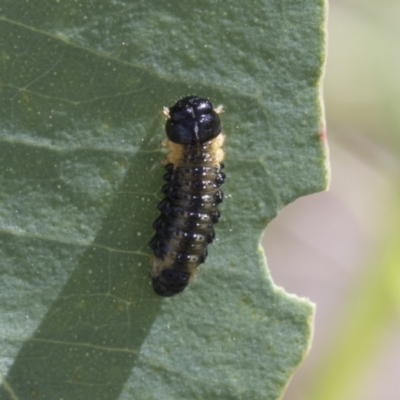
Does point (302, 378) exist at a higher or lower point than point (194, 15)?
lower

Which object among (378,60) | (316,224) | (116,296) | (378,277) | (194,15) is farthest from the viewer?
(316,224)

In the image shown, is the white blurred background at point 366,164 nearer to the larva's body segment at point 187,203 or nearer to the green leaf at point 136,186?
the green leaf at point 136,186

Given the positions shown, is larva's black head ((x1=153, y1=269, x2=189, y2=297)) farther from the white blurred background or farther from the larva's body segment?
the white blurred background

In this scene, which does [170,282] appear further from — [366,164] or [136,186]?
[366,164]

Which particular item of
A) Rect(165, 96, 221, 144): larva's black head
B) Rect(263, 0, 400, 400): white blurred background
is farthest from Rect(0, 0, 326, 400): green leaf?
Rect(263, 0, 400, 400): white blurred background

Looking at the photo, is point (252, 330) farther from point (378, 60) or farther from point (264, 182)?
point (378, 60)

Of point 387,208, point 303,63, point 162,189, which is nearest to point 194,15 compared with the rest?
point 303,63

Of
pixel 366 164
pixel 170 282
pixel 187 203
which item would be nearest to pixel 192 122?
pixel 187 203
